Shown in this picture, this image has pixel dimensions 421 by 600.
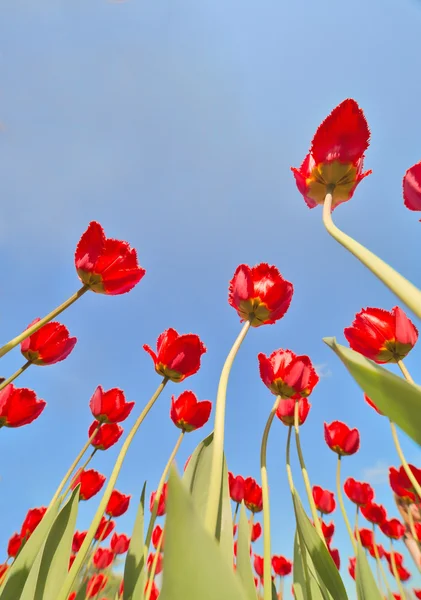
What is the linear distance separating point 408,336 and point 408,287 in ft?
2.26

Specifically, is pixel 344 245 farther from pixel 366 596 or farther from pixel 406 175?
Result: pixel 366 596

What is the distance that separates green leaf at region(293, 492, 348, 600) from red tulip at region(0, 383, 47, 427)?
893 mm

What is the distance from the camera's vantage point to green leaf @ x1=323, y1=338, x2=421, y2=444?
29 cm

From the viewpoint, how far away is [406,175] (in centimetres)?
58

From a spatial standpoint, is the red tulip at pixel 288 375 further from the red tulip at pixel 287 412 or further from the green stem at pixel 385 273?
the green stem at pixel 385 273

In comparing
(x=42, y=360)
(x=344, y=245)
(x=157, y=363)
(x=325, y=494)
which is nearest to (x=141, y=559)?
(x=157, y=363)

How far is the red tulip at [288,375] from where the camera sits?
3.08ft

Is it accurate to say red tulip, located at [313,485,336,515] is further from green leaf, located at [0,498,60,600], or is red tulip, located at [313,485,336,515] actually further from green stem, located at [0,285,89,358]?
green stem, located at [0,285,89,358]

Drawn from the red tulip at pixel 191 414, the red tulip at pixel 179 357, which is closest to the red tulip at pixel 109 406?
the red tulip at pixel 191 414

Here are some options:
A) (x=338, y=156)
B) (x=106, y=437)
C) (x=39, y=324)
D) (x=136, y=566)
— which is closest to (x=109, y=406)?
(x=106, y=437)

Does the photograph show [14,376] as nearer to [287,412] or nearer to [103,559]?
[287,412]

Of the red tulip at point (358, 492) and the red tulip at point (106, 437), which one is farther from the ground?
the red tulip at point (358, 492)

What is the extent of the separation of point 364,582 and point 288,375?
47 centimetres

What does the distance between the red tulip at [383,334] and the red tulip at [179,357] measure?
1.39 feet
